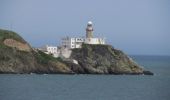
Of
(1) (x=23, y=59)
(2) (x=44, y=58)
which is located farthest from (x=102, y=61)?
(1) (x=23, y=59)

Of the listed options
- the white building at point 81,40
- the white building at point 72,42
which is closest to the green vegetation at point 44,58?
the white building at point 72,42

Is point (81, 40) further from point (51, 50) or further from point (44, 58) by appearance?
point (44, 58)

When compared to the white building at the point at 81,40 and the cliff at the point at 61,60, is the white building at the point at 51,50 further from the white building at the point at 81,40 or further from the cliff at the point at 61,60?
the cliff at the point at 61,60
